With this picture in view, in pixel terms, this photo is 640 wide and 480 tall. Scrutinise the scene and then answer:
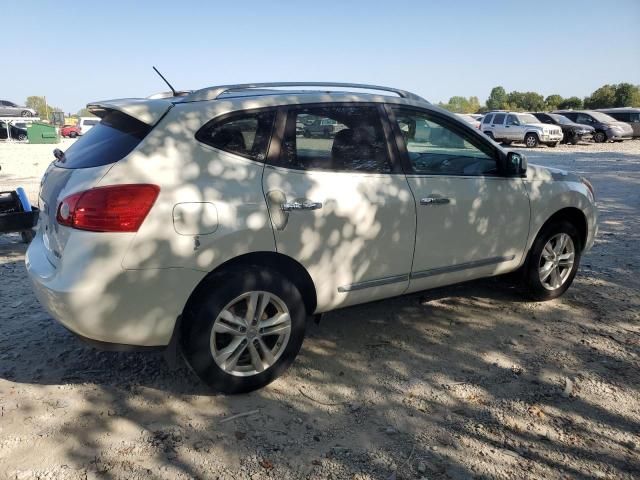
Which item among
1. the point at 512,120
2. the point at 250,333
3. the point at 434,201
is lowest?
the point at 250,333

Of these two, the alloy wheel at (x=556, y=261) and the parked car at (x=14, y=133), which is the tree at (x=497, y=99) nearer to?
the parked car at (x=14, y=133)

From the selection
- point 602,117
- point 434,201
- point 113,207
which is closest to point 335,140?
point 434,201

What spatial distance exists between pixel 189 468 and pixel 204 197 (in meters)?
1.37

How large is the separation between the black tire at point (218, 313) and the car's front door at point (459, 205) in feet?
3.33

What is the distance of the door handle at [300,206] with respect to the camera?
3076mm

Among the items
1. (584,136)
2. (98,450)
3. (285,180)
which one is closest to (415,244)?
(285,180)

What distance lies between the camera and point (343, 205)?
329cm

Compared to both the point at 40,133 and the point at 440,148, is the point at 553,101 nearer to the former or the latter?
the point at 40,133

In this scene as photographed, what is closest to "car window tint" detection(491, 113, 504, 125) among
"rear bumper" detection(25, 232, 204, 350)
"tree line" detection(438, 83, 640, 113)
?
"tree line" detection(438, 83, 640, 113)

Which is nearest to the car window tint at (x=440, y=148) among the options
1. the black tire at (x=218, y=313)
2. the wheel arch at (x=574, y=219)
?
the wheel arch at (x=574, y=219)

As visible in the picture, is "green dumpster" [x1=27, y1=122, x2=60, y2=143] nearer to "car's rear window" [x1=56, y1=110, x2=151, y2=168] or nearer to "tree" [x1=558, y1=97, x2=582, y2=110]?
"car's rear window" [x1=56, y1=110, x2=151, y2=168]

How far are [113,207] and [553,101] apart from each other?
258ft

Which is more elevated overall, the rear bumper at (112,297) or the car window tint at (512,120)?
the car window tint at (512,120)

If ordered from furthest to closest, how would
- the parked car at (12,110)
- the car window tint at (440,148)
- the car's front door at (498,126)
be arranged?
the parked car at (12,110)
the car's front door at (498,126)
the car window tint at (440,148)
